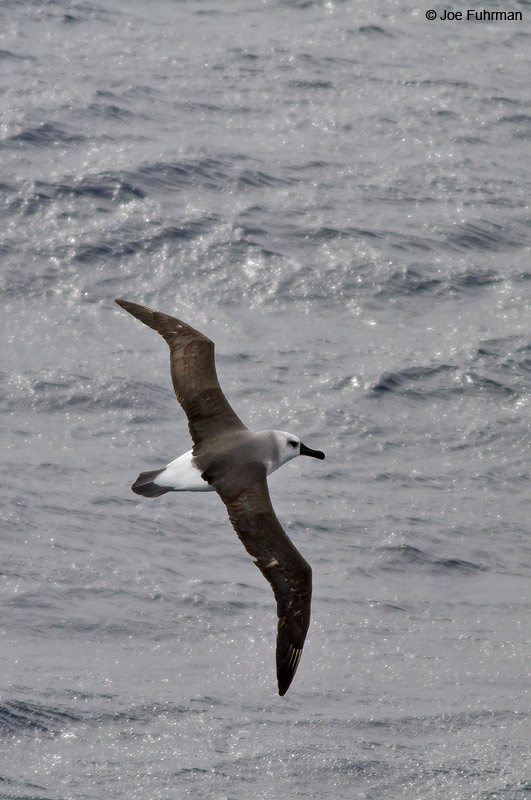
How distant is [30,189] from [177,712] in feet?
36.4

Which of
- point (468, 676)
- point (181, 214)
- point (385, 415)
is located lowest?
point (468, 676)

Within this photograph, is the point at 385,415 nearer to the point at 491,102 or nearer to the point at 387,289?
the point at 387,289

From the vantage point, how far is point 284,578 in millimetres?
11461

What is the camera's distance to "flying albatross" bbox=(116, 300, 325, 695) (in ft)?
37.6

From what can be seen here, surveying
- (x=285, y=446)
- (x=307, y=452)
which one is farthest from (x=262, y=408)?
(x=285, y=446)

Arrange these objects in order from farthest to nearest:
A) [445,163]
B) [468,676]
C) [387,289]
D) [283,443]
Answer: [445,163] < [387,289] < [468,676] < [283,443]

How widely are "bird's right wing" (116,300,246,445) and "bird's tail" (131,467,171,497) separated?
547 mm

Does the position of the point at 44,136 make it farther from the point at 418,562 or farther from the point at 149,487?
the point at 149,487

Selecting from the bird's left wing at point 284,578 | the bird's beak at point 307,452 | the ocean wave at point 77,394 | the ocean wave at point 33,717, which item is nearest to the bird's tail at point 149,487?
the bird's left wing at point 284,578

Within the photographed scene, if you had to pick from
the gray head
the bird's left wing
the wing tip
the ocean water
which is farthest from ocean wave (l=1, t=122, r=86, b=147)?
the wing tip

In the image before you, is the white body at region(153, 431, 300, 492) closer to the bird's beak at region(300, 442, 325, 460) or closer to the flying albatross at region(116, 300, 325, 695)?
the flying albatross at region(116, 300, 325, 695)

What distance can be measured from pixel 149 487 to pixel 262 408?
5.24 m

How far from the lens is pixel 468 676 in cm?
1450

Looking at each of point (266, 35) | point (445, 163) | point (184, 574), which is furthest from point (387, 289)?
point (266, 35)
